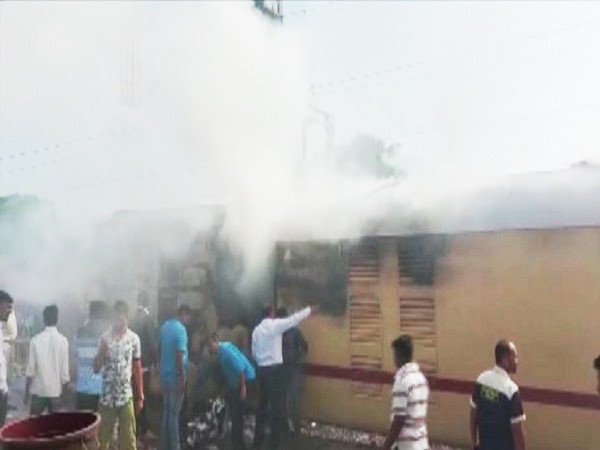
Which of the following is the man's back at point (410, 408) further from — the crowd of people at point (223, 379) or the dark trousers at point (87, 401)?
the dark trousers at point (87, 401)

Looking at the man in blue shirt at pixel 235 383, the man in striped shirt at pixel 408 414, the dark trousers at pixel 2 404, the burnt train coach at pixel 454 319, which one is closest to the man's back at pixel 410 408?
the man in striped shirt at pixel 408 414

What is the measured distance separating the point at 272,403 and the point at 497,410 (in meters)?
4.18

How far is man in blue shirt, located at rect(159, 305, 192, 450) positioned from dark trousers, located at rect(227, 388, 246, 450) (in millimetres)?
634

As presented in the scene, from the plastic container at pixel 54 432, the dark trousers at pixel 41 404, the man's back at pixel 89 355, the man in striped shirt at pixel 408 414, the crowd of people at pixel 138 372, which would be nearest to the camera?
the plastic container at pixel 54 432

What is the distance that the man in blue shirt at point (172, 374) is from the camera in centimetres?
788

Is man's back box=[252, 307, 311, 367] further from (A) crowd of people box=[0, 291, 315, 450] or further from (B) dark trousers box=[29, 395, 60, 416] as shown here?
(B) dark trousers box=[29, 395, 60, 416]

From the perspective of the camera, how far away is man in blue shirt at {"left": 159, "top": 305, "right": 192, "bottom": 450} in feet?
25.9

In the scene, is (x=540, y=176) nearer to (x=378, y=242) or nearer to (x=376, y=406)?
(x=378, y=242)

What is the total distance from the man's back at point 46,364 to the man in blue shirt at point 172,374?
1.22 m

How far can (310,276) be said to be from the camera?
31.3 ft

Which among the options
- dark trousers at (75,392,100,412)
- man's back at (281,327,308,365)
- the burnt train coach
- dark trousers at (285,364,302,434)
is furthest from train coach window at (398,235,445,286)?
dark trousers at (75,392,100,412)

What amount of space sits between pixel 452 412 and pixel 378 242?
7.65 feet

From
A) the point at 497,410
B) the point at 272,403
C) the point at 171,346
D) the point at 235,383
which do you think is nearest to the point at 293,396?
the point at 272,403

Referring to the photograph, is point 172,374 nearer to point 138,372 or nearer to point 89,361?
point 138,372
